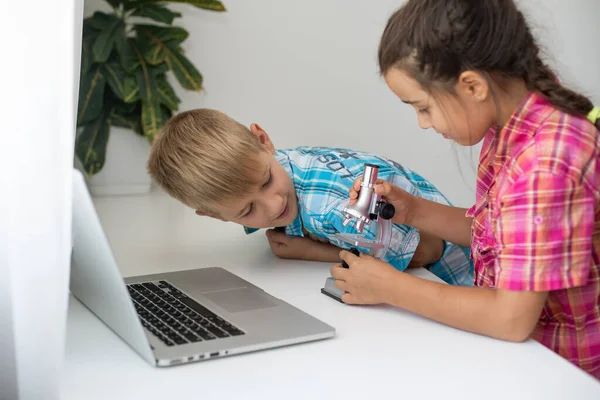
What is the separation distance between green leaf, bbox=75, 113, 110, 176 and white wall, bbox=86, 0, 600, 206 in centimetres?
38

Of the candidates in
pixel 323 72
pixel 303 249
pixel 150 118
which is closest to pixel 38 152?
pixel 303 249

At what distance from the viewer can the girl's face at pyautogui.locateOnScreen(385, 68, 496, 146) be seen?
108 cm

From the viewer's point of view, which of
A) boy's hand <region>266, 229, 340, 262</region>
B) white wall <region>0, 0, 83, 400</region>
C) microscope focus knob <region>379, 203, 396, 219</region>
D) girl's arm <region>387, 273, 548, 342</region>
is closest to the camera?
white wall <region>0, 0, 83, 400</region>

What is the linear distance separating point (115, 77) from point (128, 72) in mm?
54

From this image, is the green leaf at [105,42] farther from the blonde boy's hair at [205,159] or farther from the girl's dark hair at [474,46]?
the girl's dark hair at [474,46]

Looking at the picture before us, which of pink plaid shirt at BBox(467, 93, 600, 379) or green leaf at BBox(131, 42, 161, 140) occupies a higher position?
pink plaid shirt at BBox(467, 93, 600, 379)

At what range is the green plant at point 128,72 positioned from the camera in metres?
2.34

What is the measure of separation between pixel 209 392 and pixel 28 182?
13.3 inches

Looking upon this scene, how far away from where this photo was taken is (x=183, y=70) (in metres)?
→ 2.44

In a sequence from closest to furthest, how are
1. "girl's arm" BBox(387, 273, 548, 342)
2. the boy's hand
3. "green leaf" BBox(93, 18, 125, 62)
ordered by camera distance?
1. "girl's arm" BBox(387, 273, 548, 342)
2. the boy's hand
3. "green leaf" BBox(93, 18, 125, 62)

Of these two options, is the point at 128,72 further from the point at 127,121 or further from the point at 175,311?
the point at 175,311

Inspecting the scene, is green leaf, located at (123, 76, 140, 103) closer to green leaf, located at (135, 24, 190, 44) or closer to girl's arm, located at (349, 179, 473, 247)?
green leaf, located at (135, 24, 190, 44)

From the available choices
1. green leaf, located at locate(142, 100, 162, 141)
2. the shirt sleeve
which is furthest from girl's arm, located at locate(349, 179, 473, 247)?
green leaf, located at locate(142, 100, 162, 141)

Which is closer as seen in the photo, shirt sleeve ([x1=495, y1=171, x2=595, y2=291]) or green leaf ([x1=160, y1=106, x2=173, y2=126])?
shirt sleeve ([x1=495, y1=171, x2=595, y2=291])
